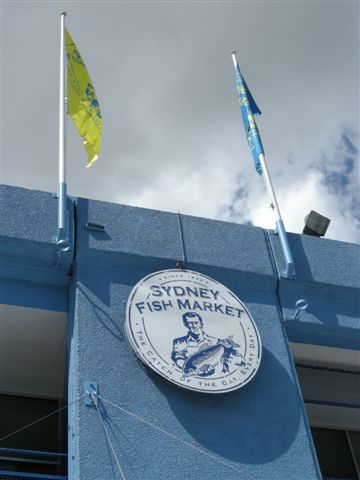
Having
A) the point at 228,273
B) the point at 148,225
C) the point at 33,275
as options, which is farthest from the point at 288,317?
the point at 33,275

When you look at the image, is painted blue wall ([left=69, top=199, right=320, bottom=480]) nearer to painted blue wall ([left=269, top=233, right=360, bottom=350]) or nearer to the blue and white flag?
painted blue wall ([left=269, top=233, right=360, bottom=350])

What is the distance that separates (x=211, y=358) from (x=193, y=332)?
1.18 feet

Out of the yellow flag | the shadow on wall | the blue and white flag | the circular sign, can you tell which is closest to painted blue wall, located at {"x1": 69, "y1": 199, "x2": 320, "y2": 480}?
the shadow on wall

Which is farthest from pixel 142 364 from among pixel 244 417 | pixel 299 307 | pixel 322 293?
pixel 322 293

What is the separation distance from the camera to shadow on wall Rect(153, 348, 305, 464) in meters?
6.88

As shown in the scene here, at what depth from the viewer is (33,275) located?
7785 millimetres

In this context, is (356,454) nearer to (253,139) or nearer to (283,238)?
(283,238)

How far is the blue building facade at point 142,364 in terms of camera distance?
21.6 feet

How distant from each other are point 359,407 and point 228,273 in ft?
9.65

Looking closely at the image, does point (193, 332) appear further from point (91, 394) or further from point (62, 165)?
point (62, 165)

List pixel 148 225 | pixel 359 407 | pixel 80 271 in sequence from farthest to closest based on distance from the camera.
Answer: pixel 359 407, pixel 148 225, pixel 80 271

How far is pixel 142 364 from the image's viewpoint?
23.2ft

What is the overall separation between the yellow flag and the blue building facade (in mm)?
995

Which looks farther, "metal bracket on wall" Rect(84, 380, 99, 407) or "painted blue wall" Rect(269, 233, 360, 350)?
"painted blue wall" Rect(269, 233, 360, 350)
